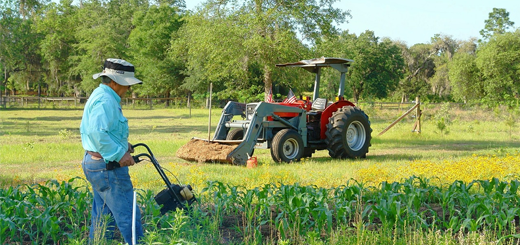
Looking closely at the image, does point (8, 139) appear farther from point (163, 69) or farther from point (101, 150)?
point (163, 69)

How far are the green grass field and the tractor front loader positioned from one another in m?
0.35

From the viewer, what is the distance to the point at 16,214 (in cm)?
557

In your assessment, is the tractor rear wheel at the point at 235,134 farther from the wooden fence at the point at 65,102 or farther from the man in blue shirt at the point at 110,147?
the wooden fence at the point at 65,102

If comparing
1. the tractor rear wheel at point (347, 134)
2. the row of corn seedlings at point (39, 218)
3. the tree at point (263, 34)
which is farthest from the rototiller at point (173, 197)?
the tree at point (263, 34)

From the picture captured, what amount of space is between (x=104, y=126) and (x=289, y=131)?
812 cm

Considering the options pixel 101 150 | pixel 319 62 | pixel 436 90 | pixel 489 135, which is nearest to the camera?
pixel 101 150

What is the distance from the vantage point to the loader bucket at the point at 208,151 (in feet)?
37.8

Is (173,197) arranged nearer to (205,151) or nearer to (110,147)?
(110,147)

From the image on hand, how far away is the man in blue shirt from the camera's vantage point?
4.51 m

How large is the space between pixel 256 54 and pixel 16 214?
1420 centimetres

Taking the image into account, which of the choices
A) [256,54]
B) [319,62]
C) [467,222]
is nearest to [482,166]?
[319,62]

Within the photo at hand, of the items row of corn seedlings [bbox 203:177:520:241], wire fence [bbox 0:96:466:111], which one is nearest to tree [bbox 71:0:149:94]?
wire fence [bbox 0:96:466:111]

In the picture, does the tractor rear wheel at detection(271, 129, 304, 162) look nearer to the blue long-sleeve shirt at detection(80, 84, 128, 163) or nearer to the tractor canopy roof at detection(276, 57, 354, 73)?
→ the tractor canopy roof at detection(276, 57, 354, 73)

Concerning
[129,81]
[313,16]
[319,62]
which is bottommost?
[129,81]
